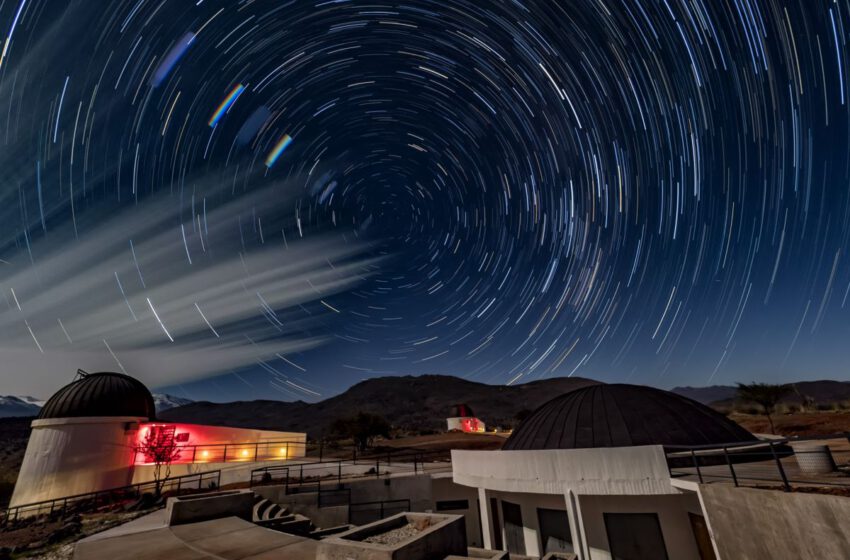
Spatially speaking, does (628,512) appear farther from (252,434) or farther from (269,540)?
(252,434)

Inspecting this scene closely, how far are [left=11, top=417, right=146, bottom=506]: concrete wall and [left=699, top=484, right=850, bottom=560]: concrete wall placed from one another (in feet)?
120

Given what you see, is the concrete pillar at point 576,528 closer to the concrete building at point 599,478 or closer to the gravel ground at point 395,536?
the concrete building at point 599,478

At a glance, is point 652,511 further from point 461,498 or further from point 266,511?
point 266,511

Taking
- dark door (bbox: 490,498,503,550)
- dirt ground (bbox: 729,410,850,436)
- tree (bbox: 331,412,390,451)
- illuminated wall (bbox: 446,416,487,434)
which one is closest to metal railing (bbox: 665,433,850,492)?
dark door (bbox: 490,498,503,550)

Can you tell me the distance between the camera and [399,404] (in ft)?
461

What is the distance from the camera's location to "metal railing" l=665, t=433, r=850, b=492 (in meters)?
9.49

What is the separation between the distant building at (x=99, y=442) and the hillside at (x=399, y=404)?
263 feet

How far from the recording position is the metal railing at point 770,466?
949cm

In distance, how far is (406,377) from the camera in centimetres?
17938

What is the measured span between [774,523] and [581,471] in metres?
6.40

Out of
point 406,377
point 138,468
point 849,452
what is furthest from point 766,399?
point 406,377

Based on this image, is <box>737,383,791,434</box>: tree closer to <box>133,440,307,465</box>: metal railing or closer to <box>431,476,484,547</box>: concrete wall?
<box>431,476,484,547</box>: concrete wall

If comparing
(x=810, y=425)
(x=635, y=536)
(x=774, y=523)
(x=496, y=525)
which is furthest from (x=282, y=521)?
(x=810, y=425)

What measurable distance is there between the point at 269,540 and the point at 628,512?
13171 millimetres
